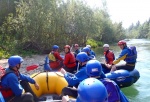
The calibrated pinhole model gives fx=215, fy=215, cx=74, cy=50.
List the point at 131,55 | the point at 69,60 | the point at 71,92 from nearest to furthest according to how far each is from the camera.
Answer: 1. the point at 71,92
2. the point at 131,55
3. the point at 69,60

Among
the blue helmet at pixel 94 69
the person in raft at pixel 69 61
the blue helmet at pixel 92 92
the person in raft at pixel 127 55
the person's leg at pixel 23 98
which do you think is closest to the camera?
the blue helmet at pixel 92 92

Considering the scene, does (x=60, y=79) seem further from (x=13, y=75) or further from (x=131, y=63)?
(x=131, y=63)

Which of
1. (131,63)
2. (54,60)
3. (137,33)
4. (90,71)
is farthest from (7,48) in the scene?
(137,33)

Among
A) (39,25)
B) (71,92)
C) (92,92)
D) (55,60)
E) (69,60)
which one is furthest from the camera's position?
(39,25)

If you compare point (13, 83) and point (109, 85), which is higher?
point (109, 85)

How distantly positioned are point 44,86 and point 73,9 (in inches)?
781

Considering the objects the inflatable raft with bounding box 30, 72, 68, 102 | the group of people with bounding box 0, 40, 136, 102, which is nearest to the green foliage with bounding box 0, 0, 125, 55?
the group of people with bounding box 0, 40, 136, 102

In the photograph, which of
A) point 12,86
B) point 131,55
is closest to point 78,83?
point 12,86

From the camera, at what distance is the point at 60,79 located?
19.0ft

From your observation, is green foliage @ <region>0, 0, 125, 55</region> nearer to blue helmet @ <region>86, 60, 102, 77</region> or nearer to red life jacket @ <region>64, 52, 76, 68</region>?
red life jacket @ <region>64, 52, 76, 68</region>

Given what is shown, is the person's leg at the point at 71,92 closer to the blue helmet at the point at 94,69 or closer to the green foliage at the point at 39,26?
the blue helmet at the point at 94,69

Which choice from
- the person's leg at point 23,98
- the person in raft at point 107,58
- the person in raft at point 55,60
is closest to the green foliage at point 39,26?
the person in raft at point 55,60

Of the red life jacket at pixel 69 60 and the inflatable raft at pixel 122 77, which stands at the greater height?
the red life jacket at pixel 69 60

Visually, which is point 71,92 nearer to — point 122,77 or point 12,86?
point 12,86
